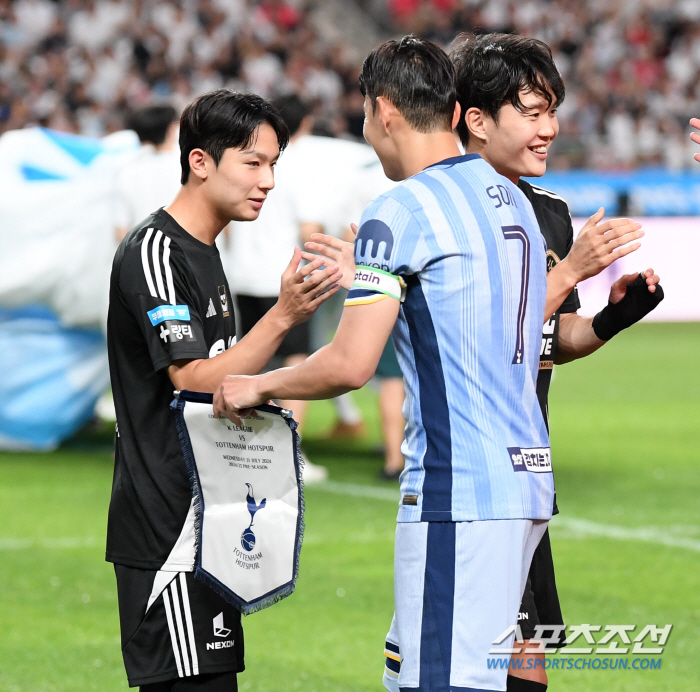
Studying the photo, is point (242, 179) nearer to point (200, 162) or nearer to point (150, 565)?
point (200, 162)

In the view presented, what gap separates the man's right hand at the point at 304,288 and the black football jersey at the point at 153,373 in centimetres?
24

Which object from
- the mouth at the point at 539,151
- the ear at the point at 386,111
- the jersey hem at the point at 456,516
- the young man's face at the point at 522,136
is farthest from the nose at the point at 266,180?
the jersey hem at the point at 456,516

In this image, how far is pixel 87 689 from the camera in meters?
4.58

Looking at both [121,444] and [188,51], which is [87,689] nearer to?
[121,444]

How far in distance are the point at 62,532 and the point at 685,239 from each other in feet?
41.5

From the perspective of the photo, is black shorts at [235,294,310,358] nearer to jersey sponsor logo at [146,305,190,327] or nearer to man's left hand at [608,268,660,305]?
man's left hand at [608,268,660,305]

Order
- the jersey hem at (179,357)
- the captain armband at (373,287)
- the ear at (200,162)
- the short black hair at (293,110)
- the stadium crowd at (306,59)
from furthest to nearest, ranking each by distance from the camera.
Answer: the stadium crowd at (306,59) < the short black hair at (293,110) < the ear at (200,162) < the jersey hem at (179,357) < the captain armband at (373,287)

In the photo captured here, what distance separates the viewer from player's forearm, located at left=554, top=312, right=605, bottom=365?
3680 mm

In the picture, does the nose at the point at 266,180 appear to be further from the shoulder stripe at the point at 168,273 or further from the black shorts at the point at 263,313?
the black shorts at the point at 263,313

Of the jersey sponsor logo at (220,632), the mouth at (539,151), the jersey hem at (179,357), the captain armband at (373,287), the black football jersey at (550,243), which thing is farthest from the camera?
the black football jersey at (550,243)

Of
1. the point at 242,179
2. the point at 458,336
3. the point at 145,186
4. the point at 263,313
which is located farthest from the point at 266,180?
the point at 145,186

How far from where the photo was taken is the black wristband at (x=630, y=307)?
3475 millimetres

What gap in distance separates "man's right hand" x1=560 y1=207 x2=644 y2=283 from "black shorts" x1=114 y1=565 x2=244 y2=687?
Result: 134 cm

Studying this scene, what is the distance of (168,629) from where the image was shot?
122 inches
